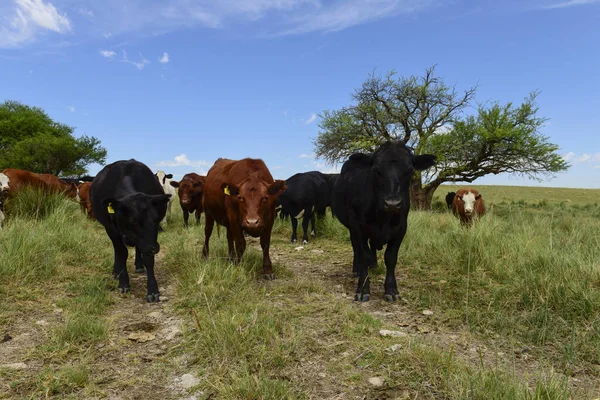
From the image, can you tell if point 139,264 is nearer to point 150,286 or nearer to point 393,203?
point 150,286

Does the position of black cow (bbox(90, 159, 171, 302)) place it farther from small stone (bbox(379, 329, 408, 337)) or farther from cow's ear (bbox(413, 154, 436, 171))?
cow's ear (bbox(413, 154, 436, 171))

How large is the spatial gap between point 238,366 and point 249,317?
2.79 ft

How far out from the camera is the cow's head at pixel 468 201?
35.5 feet

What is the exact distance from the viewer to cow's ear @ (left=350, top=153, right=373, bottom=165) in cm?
471

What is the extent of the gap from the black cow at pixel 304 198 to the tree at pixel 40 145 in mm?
34849

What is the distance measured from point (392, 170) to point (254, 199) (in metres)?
2.01

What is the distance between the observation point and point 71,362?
3.09 m

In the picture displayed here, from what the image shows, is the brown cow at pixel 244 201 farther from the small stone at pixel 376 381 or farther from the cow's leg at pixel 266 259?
the small stone at pixel 376 381

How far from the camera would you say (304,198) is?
9.91 metres

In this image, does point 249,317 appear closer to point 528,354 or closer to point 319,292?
point 319,292

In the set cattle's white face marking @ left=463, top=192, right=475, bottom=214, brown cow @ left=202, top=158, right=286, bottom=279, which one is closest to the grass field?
brown cow @ left=202, top=158, right=286, bottom=279

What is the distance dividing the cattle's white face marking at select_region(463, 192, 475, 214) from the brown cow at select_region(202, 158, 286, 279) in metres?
7.19

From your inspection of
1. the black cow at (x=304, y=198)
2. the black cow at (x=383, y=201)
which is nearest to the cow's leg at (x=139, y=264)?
the black cow at (x=383, y=201)

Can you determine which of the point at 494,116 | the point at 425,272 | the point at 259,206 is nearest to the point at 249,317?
the point at 259,206
